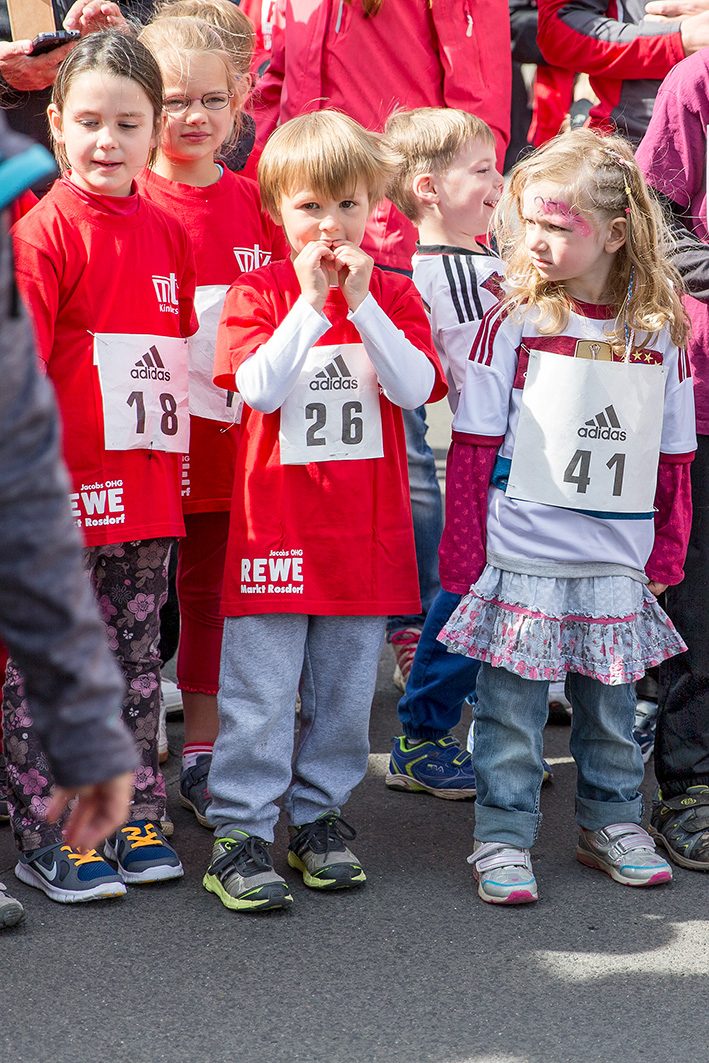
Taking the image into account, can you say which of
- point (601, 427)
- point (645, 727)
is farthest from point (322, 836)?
point (645, 727)

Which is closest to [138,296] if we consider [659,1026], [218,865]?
[218,865]

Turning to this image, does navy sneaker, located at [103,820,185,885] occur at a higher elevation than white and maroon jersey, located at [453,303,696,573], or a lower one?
lower

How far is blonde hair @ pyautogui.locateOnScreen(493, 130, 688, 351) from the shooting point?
262 centimetres

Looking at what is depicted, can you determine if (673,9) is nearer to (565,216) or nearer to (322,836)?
(565,216)

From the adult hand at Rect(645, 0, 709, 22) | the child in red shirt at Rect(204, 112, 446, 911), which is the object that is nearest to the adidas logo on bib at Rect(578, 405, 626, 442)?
the child in red shirt at Rect(204, 112, 446, 911)

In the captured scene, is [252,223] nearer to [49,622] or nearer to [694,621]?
[694,621]

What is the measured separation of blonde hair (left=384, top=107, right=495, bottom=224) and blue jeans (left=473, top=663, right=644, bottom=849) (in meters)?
1.30

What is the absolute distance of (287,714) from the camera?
2.65 meters

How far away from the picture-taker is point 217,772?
8.70 feet

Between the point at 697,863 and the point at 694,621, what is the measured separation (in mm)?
564

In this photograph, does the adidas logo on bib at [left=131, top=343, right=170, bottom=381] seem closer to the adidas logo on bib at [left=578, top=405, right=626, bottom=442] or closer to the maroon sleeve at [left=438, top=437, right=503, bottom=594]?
the maroon sleeve at [left=438, top=437, right=503, bottom=594]

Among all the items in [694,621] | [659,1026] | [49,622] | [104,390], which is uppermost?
[104,390]

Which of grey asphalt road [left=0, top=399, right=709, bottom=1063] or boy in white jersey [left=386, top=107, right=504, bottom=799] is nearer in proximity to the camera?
grey asphalt road [left=0, top=399, right=709, bottom=1063]

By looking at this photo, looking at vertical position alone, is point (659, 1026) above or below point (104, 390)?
below
